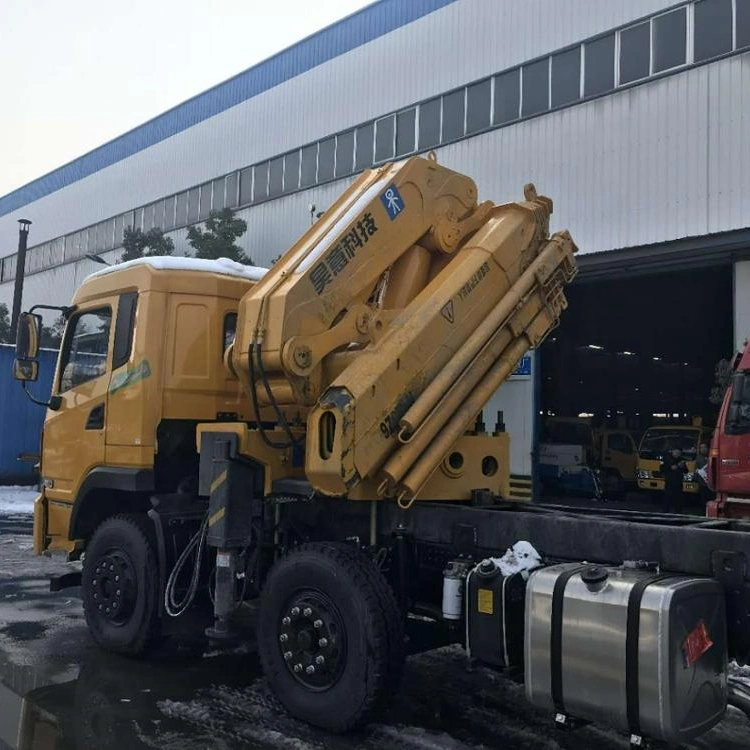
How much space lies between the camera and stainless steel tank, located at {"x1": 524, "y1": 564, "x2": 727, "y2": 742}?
137 inches

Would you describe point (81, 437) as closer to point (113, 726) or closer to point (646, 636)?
point (113, 726)

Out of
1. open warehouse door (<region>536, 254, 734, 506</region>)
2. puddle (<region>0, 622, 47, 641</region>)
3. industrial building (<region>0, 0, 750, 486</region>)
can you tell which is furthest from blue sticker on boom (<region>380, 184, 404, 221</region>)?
industrial building (<region>0, 0, 750, 486</region>)

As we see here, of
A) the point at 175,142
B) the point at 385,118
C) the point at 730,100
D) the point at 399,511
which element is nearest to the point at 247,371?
the point at 399,511

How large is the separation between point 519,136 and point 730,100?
4243 millimetres

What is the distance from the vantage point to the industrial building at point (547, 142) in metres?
13.4

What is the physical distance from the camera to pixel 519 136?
16.0m

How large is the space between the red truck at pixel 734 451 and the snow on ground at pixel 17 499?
41.6ft

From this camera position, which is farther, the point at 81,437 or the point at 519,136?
the point at 519,136

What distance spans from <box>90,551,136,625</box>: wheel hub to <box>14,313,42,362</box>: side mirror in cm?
179

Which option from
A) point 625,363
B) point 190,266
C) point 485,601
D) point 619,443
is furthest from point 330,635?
point 625,363

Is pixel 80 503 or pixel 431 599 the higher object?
pixel 80 503

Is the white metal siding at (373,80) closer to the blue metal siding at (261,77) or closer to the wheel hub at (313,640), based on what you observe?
the blue metal siding at (261,77)

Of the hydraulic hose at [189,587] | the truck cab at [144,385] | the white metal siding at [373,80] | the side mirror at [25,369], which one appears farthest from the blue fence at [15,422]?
the hydraulic hose at [189,587]

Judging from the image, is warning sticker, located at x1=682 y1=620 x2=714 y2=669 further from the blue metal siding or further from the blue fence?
the blue fence
